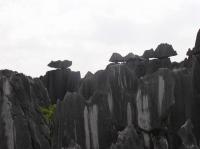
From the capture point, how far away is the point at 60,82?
3081 centimetres

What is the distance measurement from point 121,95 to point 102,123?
2.35 meters

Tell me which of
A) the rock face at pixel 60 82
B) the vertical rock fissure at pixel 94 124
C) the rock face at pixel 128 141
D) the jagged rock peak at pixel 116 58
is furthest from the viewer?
the rock face at pixel 60 82

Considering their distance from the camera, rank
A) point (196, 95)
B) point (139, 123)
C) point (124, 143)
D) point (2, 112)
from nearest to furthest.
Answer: point (124, 143), point (2, 112), point (196, 95), point (139, 123)

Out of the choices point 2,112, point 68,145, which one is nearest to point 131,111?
point 68,145

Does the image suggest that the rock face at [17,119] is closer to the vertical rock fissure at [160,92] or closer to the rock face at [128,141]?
the rock face at [128,141]

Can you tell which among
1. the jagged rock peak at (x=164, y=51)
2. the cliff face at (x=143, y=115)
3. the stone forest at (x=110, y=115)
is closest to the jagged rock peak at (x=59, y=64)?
the jagged rock peak at (x=164, y=51)

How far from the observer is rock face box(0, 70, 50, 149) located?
13523 mm

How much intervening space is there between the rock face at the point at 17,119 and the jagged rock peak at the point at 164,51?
45.0ft

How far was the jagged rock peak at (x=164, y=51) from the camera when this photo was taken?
26.7 m

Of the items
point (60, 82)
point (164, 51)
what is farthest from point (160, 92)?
point (60, 82)

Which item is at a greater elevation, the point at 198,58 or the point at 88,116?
the point at 198,58

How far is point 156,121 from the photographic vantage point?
50.8ft

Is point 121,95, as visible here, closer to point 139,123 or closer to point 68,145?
point 139,123

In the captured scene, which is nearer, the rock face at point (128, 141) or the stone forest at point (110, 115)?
the rock face at point (128, 141)
